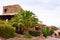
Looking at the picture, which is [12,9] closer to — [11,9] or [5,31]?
[11,9]

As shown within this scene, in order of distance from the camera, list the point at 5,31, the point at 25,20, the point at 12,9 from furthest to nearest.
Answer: the point at 12,9, the point at 25,20, the point at 5,31

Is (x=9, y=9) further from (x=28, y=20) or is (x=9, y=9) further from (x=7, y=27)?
(x=7, y=27)

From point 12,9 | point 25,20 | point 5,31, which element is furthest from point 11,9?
point 5,31

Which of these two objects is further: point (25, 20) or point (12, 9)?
point (12, 9)

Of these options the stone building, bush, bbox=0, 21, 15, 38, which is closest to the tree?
bush, bbox=0, 21, 15, 38

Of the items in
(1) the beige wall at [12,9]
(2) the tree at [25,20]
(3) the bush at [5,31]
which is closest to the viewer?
(3) the bush at [5,31]

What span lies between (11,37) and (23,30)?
10.7 m

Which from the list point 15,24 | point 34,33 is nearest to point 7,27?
point 15,24

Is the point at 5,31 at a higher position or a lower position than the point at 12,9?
higher

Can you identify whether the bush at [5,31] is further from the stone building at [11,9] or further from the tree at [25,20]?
the stone building at [11,9]

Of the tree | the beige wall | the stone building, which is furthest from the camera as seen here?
the beige wall

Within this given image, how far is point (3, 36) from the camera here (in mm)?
29516

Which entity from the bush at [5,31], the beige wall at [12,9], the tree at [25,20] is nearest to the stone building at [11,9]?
the beige wall at [12,9]

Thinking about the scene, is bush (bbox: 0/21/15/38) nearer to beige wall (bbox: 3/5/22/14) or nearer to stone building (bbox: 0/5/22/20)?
stone building (bbox: 0/5/22/20)
